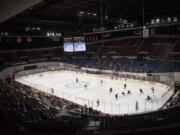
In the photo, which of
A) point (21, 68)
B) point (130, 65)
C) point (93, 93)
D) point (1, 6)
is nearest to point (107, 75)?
point (130, 65)

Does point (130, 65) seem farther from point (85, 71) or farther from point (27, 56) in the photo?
point (27, 56)

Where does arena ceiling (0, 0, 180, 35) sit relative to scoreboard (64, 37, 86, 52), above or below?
above

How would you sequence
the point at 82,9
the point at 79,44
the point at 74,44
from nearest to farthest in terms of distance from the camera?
the point at 82,9 → the point at 74,44 → the point at 79,44

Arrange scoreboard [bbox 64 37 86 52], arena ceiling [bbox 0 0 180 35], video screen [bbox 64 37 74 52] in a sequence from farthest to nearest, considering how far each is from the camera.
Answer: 1. video screen [bbox 64 37 74 52]
2. scoreboard [bbox 64 37 86 52]
3. arena ceiling [bbox 0 0 180 35]

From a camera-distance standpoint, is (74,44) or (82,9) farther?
(74,44)

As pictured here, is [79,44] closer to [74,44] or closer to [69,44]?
[74,44]

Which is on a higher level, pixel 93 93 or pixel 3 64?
pixel 3 64

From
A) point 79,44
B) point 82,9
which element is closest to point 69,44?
point 79,44

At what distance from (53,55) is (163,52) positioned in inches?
1313

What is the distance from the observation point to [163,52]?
31516 millimetres

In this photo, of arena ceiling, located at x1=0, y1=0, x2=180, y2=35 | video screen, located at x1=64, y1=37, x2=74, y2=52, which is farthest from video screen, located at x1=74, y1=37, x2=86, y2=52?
arena ceiling, located at x1=0, y1=0, x2=180, y2=35

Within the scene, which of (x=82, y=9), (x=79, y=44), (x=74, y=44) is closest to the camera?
(x=82, y=9)

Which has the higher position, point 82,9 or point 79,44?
point 82,9

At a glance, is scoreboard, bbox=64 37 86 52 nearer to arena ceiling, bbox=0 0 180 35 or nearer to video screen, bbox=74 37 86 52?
video screen, bbox=74 37 86 52
